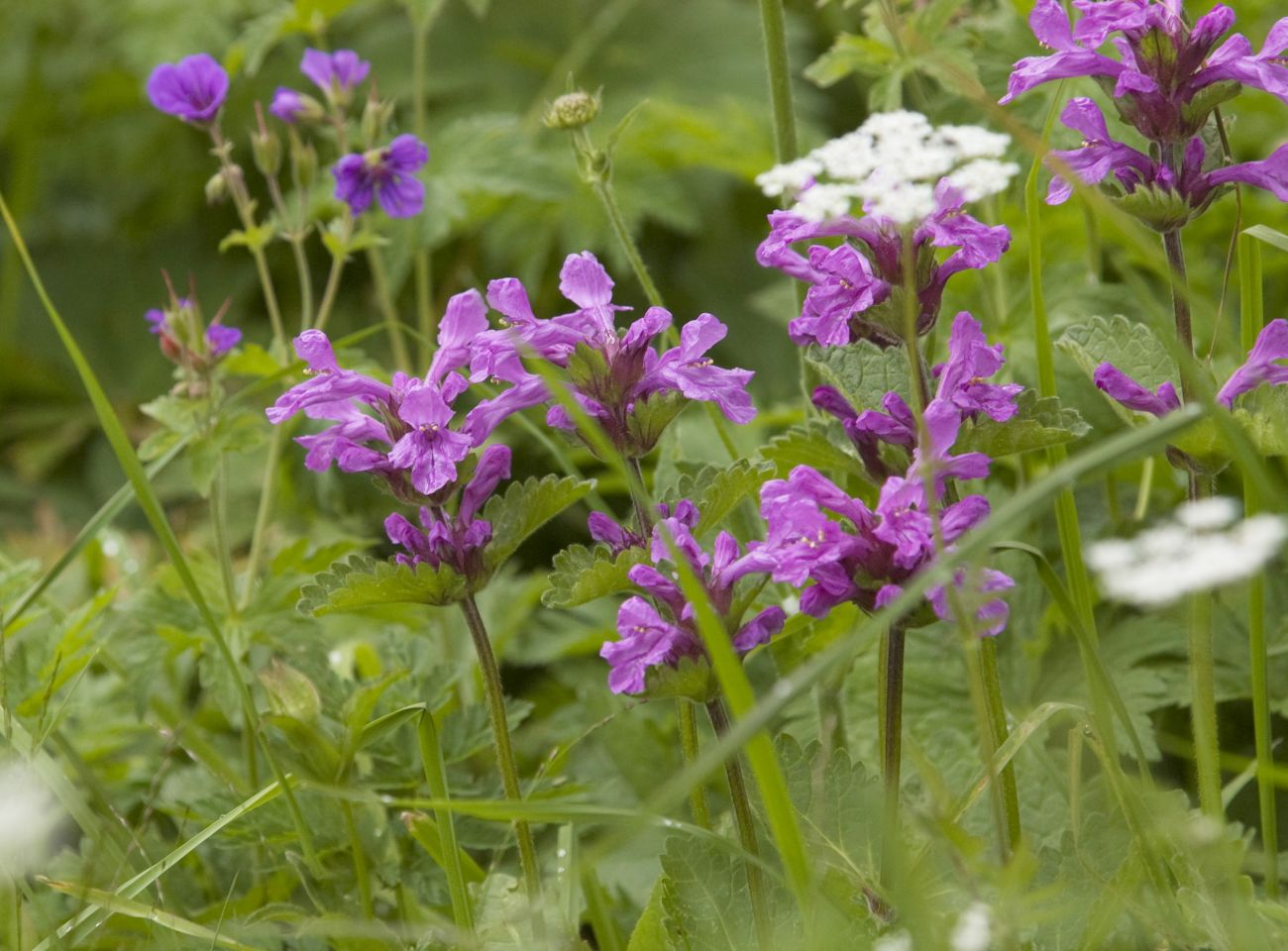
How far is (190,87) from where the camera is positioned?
1783mm

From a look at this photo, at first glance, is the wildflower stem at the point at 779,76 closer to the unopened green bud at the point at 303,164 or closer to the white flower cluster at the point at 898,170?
Answer: the white flower cluster at the point at 898,170

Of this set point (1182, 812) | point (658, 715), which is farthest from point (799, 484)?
point (658, 715)

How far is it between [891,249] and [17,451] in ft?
9.23

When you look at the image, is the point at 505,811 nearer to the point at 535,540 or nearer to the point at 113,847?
the point at 113,847

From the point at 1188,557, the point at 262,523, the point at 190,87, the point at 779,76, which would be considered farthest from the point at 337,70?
the point at 1188,557

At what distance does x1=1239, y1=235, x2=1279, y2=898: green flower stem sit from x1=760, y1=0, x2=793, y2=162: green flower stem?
42 centimetres

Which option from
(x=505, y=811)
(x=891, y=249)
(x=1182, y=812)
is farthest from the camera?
(x=1182, y=812)

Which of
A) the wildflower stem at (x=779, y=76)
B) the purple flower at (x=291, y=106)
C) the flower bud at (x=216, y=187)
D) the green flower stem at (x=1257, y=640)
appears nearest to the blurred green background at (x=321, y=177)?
the purple flower at (x=291, y=106)

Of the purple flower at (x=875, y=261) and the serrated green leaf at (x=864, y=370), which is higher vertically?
the purple flower at (x=875, y=261)

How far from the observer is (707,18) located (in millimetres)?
3543

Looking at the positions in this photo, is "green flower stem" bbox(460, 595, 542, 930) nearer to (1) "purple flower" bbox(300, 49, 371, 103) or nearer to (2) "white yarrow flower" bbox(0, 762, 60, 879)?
(2) "white yarrow flower" bbox(0, 762, 60, 879)

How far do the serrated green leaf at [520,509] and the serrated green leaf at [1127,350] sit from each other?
1.44 ft

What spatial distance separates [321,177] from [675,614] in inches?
69.7

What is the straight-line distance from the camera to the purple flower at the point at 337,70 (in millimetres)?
1899
